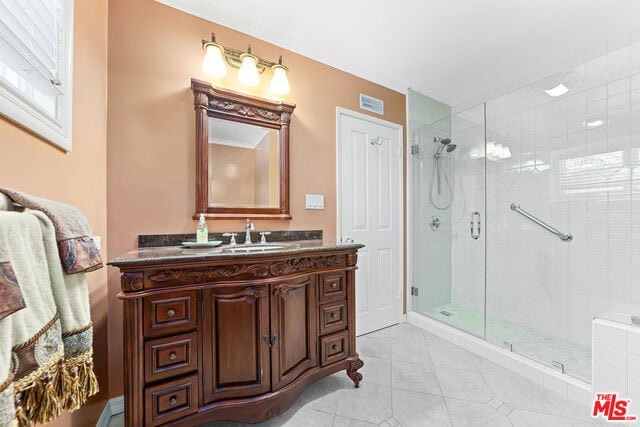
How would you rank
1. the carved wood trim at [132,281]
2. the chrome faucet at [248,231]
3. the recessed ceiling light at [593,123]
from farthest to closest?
the recessed ceiling light at [593,123] < the chrome faucet at [248,231] < the carved wood trim at [132,281]

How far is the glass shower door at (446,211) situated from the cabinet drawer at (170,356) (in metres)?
2.20

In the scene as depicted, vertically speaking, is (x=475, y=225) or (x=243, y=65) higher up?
(x=243, y=65)

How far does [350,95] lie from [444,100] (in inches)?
53.2

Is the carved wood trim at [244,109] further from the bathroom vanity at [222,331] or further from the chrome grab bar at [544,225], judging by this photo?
the chrome grab bar at [544,225]

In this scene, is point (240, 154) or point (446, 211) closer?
point (240, 154)

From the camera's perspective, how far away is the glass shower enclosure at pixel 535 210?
1.87 m

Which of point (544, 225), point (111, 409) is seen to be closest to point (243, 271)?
point (111, 409)

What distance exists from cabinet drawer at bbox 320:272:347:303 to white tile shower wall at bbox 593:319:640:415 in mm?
1441

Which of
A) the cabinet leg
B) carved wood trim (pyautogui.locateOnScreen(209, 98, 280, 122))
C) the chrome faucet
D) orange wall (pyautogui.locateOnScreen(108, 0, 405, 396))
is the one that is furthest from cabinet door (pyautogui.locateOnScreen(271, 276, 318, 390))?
carved wood trim (pyautogui.locateOnScreen(209, 98, 280, 122))

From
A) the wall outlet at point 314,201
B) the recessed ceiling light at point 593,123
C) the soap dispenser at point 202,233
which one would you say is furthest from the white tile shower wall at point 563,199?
the soap dispenser at point 202,233

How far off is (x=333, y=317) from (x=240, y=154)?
1.26m

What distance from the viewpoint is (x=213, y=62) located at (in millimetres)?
1616

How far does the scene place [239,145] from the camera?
178 centimetres

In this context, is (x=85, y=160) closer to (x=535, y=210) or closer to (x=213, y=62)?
(x=213, y=62)
